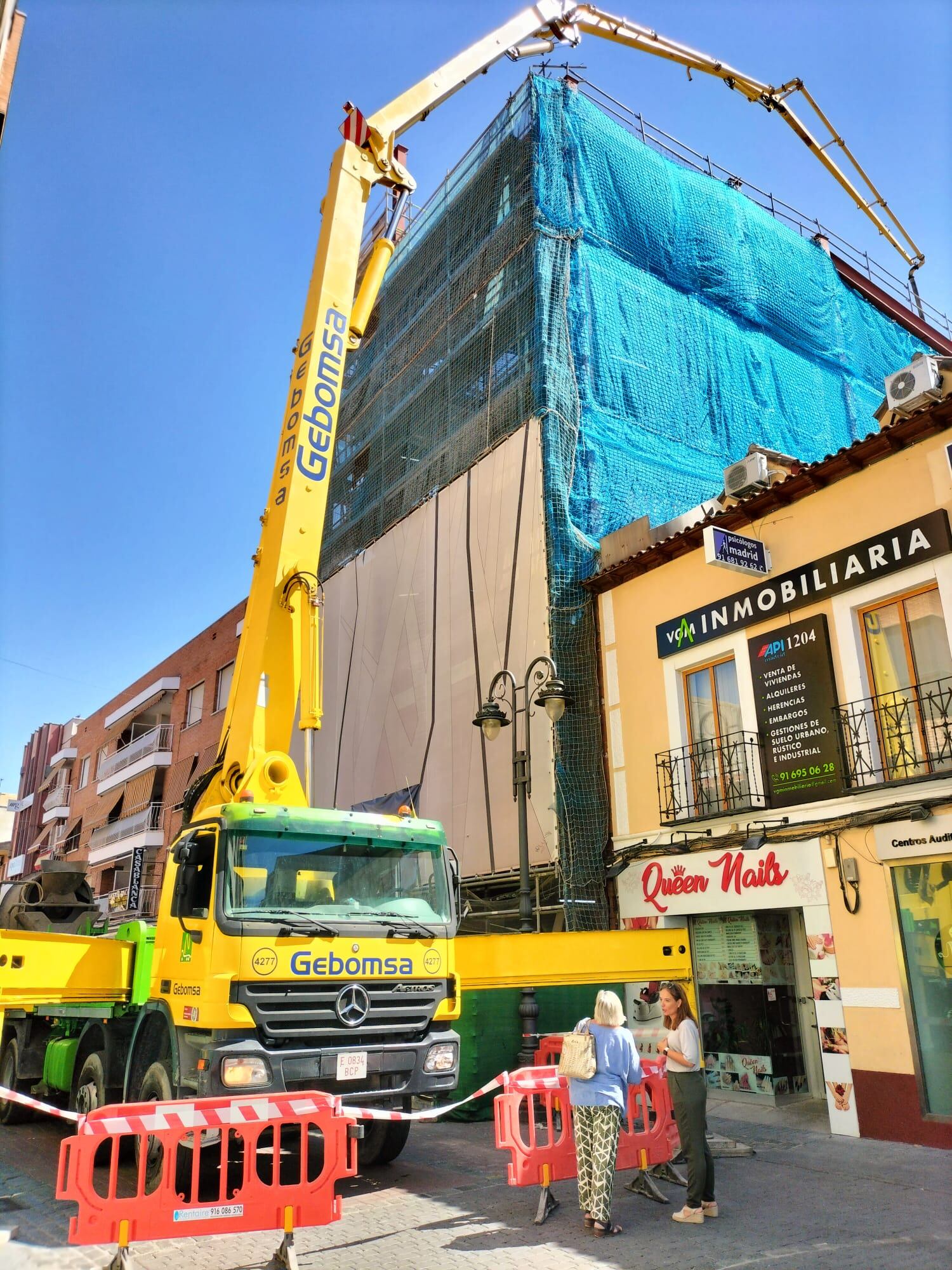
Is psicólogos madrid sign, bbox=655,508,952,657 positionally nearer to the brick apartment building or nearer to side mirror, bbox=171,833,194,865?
side mirror, bbox=171,833,194,865

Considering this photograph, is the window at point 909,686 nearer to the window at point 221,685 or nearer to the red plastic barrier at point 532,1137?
the red plastic barrier at point 532,1137

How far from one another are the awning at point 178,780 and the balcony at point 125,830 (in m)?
0.59

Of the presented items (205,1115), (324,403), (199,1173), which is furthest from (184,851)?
(324,403)

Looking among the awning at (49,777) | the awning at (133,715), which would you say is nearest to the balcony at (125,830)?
the awning at (133,715)

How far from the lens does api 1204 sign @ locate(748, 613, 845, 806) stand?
10.8 meters

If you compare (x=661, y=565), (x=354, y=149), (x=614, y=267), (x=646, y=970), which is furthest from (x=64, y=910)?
(x=614, y=267)

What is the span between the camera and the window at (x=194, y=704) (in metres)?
31.7

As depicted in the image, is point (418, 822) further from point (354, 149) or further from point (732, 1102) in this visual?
point (354, 149)

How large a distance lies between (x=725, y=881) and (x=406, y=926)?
18.0 ft

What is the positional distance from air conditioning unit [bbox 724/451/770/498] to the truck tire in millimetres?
8525

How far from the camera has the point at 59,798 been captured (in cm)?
4434

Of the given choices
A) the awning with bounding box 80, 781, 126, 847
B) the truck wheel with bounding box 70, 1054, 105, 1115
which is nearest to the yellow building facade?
the truck wheel with bounding box 70, 1054, 105, 1115

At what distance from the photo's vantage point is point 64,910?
42.7 ft

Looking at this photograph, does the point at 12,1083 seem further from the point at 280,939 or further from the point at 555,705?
the point at 555,705
